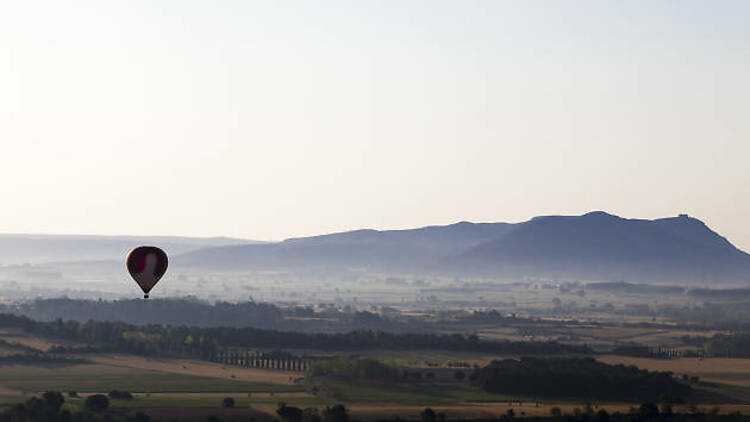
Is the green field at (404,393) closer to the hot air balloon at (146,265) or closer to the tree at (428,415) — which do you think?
the tree at (428,415)

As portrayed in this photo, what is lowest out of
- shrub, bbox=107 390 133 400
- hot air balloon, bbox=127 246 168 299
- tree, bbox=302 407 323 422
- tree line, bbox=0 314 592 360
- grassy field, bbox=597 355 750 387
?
tree, bbox=302 407 323 422

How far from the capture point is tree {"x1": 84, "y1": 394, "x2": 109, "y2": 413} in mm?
112056

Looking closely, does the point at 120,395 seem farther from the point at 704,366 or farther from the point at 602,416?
the point at 704,366

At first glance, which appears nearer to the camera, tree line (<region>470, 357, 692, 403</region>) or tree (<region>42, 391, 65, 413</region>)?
tree (<region>42, 391, 65, 413</region>)

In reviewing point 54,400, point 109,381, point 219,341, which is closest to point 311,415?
point 54,400

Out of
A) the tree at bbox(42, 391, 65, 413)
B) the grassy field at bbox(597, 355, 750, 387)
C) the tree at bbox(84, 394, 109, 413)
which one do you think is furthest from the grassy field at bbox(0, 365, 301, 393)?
the grassy field at bbox(597, 355, 750, 387)

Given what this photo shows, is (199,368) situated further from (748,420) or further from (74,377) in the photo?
(748,420)

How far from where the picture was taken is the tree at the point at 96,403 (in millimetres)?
112056

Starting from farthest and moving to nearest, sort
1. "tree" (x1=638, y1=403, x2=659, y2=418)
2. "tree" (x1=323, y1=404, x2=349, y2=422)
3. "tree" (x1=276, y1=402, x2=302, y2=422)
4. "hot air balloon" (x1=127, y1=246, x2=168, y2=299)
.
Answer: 1. "hot air balloon" (x1=127, y1=246, x2=168, y2=299)
2. "tree" (x1=638, y1=403, x2=659, y2=418)
3. "tree" (x1=276, y1=402, x2=302, y2=422)
4. "tree" (x1=323, y1=404, x2=349, y2=422)

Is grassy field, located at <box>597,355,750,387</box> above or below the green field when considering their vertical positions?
above

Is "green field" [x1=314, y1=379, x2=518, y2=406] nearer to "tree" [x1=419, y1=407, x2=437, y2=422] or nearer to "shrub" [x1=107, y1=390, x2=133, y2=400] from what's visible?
"tree" [x1=419, y1=407, x2=437, y2=422]

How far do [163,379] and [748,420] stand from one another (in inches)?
2239

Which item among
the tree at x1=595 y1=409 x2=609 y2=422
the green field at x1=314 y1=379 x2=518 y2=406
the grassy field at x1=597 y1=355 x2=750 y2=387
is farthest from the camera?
the grassy field at x1=597 y1=355 x2=750 y2=387

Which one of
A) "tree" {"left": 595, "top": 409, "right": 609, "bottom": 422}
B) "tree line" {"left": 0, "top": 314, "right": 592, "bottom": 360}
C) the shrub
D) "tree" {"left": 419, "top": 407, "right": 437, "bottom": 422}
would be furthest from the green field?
"tree line" {"left": 0, "top": 314, "right": 592, "bottom": 360}
